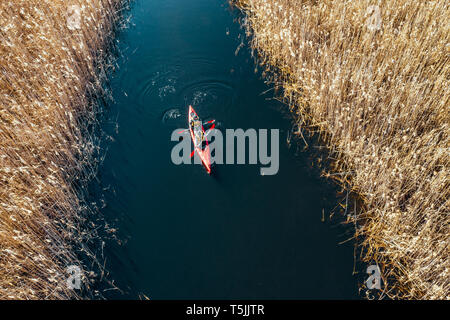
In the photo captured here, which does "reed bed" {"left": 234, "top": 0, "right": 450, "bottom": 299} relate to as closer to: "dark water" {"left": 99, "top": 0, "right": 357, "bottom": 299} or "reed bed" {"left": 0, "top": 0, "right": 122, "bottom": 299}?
"dark water" {"left": 99, "top": 0, "right": 357, "bottom": 299}

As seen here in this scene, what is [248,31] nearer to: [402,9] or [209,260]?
[402,9]

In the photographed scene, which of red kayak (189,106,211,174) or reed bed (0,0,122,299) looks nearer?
reed bed (0,0,122,299)

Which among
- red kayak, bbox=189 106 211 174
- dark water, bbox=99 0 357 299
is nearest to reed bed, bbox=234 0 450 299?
dark water, bbox=99 0 357 299

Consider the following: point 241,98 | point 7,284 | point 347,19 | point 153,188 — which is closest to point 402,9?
point 347,19

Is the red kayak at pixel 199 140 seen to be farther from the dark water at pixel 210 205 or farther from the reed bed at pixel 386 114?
the reed bed at pixel 386 114

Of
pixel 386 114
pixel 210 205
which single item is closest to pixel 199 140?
pixel 210 205

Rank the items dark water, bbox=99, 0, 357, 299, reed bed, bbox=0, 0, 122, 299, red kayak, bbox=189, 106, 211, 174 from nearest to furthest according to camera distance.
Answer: reed bed, bbox=0, 0, 122, 299 < dark water, bbox=99, 0, 357, 299 < red kayak, bbox=189, 106, 211, 174
